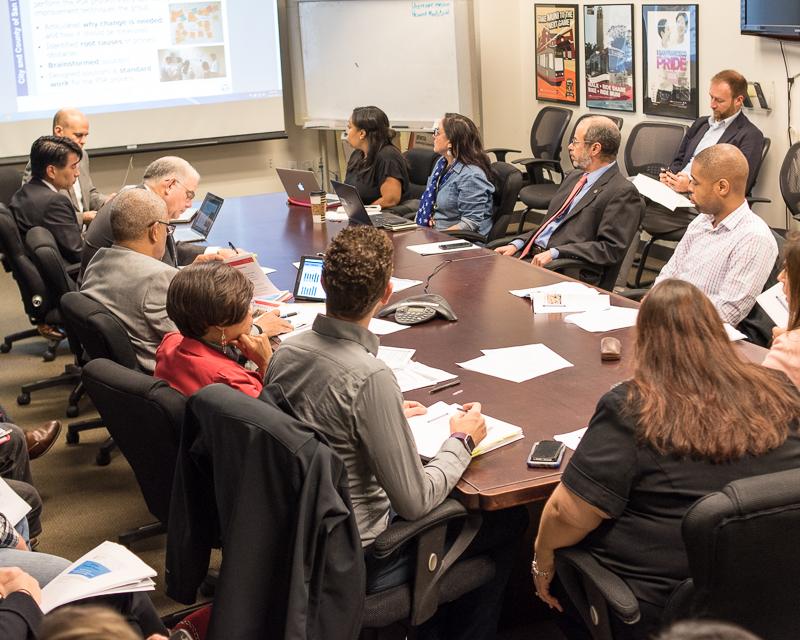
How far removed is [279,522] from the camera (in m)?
2.15

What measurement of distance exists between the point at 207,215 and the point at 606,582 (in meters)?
3.59

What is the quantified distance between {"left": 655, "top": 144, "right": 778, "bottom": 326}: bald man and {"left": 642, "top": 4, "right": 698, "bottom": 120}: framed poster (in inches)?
116

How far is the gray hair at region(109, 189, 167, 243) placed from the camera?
357 cm

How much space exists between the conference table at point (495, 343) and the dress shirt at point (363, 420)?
0.11m

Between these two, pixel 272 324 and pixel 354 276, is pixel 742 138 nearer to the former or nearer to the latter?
pixel 272 324

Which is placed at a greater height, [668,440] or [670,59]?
[670,59]

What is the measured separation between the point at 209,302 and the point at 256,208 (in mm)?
3327

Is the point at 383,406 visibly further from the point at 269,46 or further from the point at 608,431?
the point at 269,46

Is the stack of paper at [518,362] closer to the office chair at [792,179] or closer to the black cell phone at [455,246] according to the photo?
the black cell phone at [455,246]

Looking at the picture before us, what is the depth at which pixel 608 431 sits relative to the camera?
2045 millimetres

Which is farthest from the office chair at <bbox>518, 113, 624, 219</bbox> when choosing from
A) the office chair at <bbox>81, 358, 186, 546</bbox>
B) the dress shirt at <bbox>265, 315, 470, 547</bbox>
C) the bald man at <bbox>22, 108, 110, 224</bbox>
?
the dress shirt at <bbox>265, 315, 470, 547</bbox>

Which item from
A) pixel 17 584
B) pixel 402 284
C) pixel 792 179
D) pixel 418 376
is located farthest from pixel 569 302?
pixel 792 179

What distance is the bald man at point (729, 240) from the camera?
3.66 meters

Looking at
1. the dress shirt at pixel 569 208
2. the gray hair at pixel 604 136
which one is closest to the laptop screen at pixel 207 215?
the dress shirt at pixel 569 208
